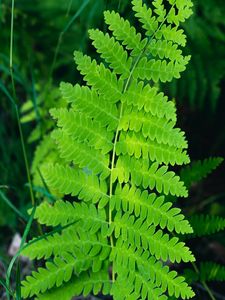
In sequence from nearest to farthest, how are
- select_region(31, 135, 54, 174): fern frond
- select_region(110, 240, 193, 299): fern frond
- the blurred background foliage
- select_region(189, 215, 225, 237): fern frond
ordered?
select_region(110, 240, 193, 299): fern frond
select_region(189, 215, 225, 237): fern frond
select_region(31, 135, 54, 174): fern frond
the blurred background foliage

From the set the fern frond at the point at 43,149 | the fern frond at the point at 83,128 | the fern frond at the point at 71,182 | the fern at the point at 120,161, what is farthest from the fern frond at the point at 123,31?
the fern frond at the point at 43,149

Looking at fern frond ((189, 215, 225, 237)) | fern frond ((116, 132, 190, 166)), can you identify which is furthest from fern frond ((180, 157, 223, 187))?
fern frond ((116, 132, 190, 166))

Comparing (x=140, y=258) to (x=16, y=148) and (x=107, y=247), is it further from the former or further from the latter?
(x=16, y=148)

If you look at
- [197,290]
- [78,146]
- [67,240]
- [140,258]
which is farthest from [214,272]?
[78,146]

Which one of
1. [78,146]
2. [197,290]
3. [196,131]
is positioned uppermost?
[196,131]

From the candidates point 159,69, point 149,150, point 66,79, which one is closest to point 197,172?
point 149,150

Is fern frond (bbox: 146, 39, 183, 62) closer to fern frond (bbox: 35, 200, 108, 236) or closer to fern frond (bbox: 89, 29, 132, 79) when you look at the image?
fern frond (bbox: 89, 29, 132, 79)

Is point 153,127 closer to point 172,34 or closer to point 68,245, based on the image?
point 172,34
